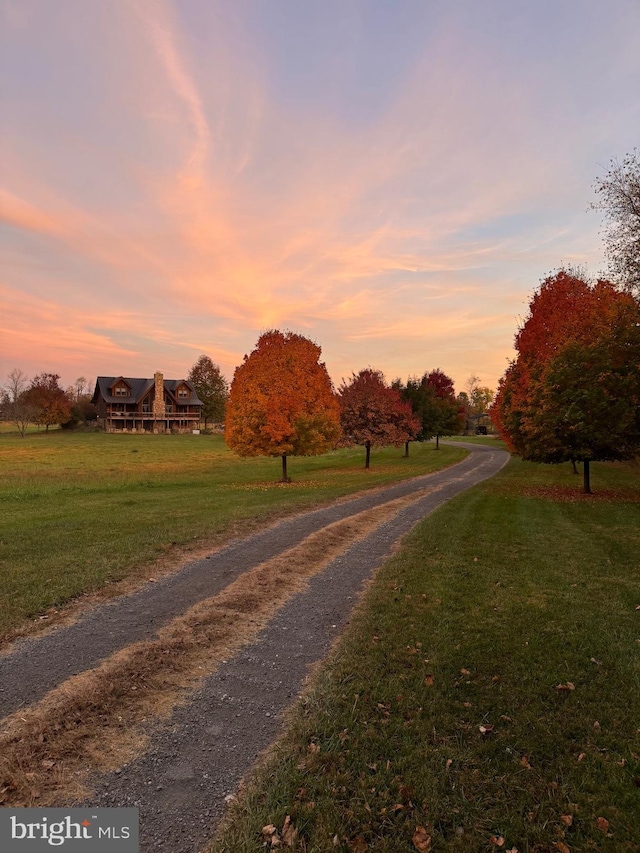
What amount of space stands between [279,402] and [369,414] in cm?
1113

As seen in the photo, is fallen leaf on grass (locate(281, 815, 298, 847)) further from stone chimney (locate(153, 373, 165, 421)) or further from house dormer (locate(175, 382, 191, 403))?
house dormer (locate(175, 382, 191, 403))

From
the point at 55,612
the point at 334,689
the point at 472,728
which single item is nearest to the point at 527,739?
the point at 472,728

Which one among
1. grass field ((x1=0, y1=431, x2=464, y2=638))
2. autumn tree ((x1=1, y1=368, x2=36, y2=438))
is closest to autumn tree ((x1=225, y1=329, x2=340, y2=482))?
grass field ((x1=0, y1=431, x2=464, y2=638))

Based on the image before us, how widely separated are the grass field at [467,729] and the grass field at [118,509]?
5475 mm

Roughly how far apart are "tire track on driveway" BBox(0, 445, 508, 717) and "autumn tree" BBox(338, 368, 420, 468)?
64.3ft

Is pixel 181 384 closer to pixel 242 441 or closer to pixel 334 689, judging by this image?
pixel 242 441

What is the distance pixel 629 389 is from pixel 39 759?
75.1ft

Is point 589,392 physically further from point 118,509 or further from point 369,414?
point 118,509

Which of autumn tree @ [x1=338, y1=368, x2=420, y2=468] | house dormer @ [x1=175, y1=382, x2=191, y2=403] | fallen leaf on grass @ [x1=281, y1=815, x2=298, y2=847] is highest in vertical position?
house dormer @ [x1=175, y1=382, x2=191, y2=403]

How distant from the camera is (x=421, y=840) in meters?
3.64

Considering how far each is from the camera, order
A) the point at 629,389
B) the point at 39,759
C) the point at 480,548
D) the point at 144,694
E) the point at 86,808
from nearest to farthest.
Result: the point at 86,808 → the point at 39,759 → the point at 144,694 → the point at 480,548 → the point at 629,389

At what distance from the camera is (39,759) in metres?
4.35

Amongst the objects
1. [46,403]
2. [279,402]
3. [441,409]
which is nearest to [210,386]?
[46,403]

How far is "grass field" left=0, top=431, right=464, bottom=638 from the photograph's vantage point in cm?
948
